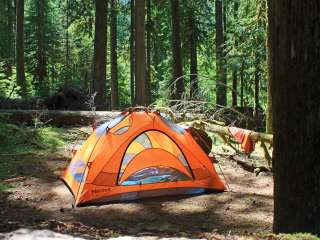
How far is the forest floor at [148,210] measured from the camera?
5848mm

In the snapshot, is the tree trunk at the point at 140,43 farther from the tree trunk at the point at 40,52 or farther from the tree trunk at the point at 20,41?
the tree trunk at the point at 40,52

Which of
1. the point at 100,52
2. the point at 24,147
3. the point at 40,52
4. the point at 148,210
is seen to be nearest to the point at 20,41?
the point at 100,52

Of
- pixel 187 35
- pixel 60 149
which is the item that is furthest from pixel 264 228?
pixel 187 35

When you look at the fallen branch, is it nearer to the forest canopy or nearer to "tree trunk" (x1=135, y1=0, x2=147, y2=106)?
the forest canopy

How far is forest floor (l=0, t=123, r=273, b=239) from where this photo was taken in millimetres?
5848

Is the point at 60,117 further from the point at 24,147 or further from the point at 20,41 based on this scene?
the point at 20,41

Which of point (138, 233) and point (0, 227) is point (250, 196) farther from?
point (0, 227)

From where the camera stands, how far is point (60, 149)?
10.7m

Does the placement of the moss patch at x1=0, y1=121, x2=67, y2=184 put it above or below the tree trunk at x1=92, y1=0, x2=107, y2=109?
below

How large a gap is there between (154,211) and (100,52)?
38.2 ft

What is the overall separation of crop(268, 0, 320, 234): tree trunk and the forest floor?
3.57 feet

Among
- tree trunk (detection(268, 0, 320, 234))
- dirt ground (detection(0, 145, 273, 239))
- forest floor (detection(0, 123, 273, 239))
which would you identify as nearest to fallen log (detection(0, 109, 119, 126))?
forest floor (detection(0, 123, 273, 239))

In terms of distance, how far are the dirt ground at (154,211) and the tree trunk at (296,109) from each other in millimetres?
1240

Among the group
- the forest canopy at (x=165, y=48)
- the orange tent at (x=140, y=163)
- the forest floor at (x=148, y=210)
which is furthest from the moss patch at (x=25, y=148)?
the forest canopy at (x=165, y=48)
